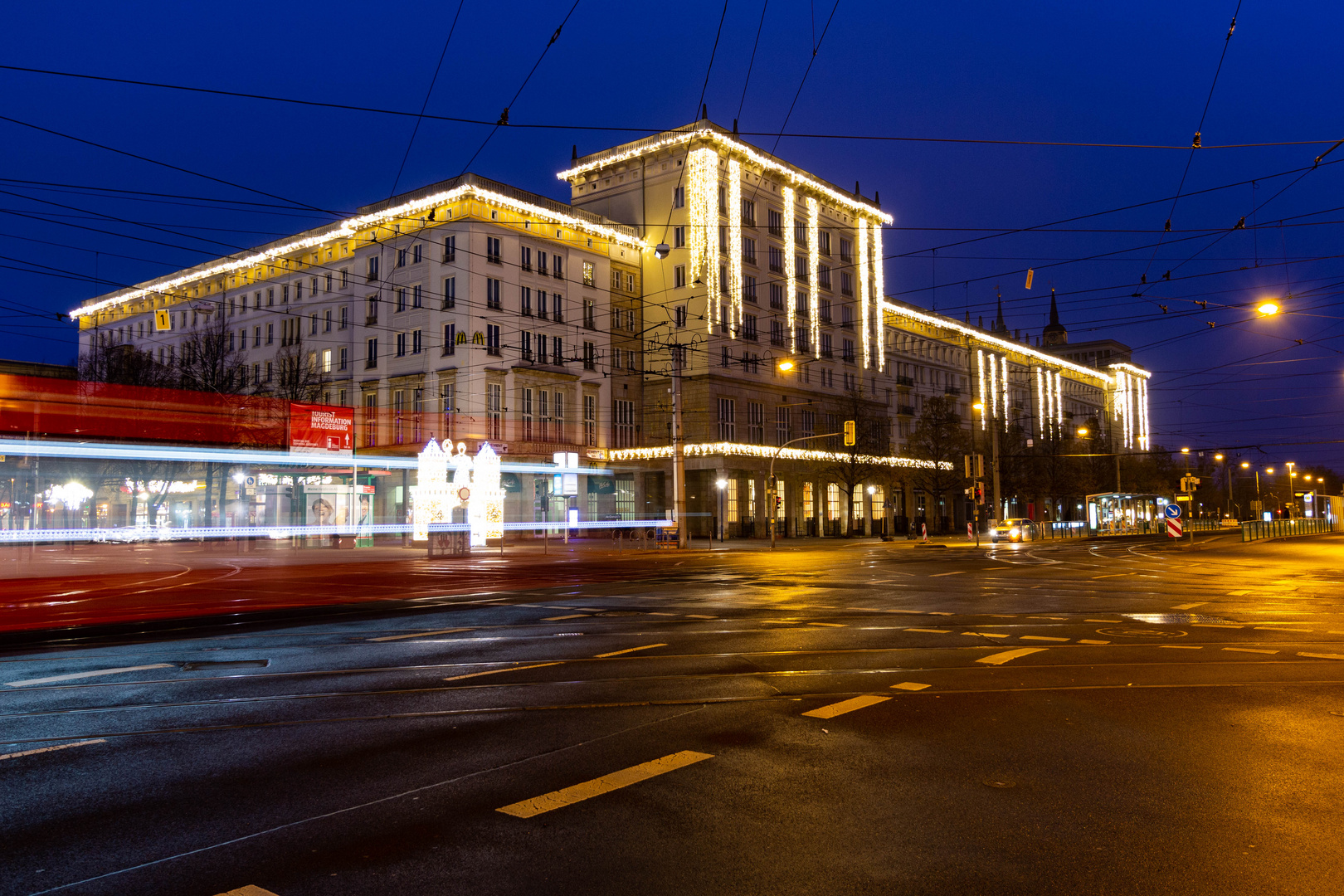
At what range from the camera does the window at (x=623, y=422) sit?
60.3 m

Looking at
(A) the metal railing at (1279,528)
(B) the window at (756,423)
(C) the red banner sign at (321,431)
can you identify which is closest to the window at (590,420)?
(B) the window at (756,423)

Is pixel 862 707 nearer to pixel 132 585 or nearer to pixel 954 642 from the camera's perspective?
pixel 954 642

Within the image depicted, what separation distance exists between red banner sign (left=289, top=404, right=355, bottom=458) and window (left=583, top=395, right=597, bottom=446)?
905 inches

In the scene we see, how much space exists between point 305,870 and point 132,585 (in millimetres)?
21273

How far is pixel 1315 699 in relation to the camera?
7.70m

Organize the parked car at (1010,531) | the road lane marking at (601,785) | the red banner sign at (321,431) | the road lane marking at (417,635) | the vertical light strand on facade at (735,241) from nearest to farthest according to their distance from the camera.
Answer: the road lane marking at (601,785), the road lane marking at (417,635), the red banner sign at (321,431), the parked car at (1010,531), the vertical light strand on facade at (735,241)

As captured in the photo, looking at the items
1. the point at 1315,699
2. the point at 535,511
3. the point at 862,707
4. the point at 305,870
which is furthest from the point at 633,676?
the point at 535,511

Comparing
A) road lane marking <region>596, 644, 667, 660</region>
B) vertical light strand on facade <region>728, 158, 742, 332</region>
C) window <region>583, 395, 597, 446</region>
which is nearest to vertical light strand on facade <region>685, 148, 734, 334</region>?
vertical light strand on facade <region>728, 158, 742, 332</region>

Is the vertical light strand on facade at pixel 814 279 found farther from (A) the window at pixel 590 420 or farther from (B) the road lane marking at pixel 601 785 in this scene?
(B) the road lane marking at pixel 601 785

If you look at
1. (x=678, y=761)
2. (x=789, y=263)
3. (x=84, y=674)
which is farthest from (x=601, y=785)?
(x=789, y=263)

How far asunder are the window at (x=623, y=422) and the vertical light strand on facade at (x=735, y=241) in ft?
32.4

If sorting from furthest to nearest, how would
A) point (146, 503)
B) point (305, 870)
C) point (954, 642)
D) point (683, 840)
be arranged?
point (146, 503), point (954, 642), point (683, 840), point (305, 870)

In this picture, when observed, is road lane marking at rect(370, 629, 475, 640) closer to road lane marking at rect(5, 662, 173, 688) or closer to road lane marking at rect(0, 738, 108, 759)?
road lane marking at rect(5, 662, 173, 688)

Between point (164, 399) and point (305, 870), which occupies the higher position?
point (164, 399)
